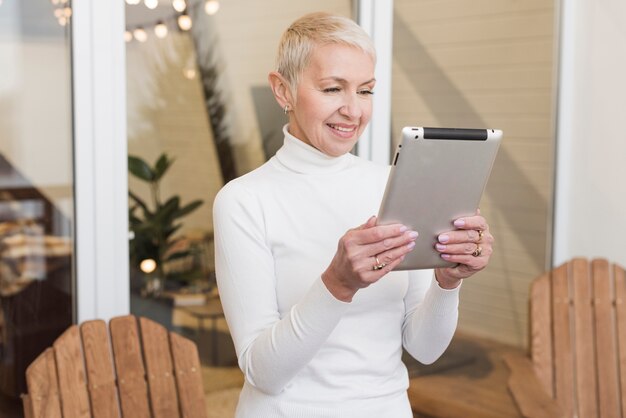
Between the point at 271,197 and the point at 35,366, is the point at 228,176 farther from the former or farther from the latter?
the point at 271,197

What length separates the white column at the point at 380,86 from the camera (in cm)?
276

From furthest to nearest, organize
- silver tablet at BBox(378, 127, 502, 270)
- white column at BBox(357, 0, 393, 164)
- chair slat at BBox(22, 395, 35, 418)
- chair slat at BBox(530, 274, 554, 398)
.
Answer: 1. chair slat at BBox(530, 274, 554, 398)
2. white column at BBox(357, 0, 393, 164)
3. chair slat at BBox(22, 395, 35, 418)
4. silver tablet at BBox(378, 127, 502, 270)

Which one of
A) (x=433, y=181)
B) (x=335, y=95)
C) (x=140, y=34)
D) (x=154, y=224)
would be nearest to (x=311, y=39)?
(x=335, y=95)

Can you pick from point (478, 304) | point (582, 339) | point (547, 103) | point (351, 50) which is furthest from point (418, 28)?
point (351, 50)

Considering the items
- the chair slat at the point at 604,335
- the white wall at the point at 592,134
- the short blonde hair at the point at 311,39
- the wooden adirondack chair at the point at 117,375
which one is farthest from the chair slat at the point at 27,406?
the white wall at the point at 592,134

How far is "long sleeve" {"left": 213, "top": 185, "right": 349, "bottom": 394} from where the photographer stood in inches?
54.4

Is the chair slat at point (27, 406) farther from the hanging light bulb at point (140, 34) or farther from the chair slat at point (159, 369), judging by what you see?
the hanging light bulb at point (140, 34)

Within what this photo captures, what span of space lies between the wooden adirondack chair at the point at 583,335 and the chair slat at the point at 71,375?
65.0 inches

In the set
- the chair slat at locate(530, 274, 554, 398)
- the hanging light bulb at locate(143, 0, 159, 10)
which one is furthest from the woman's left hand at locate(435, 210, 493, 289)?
the chair slat at locate(530, 274, 554, 398)

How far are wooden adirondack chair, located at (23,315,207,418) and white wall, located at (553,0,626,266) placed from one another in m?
1.89

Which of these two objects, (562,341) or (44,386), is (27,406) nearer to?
(44,386)

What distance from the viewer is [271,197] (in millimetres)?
1534

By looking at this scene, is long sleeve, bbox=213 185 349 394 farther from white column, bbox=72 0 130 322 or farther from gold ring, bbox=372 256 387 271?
white column, bbox=72 0 130 322

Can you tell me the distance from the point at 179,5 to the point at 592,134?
1864mm
